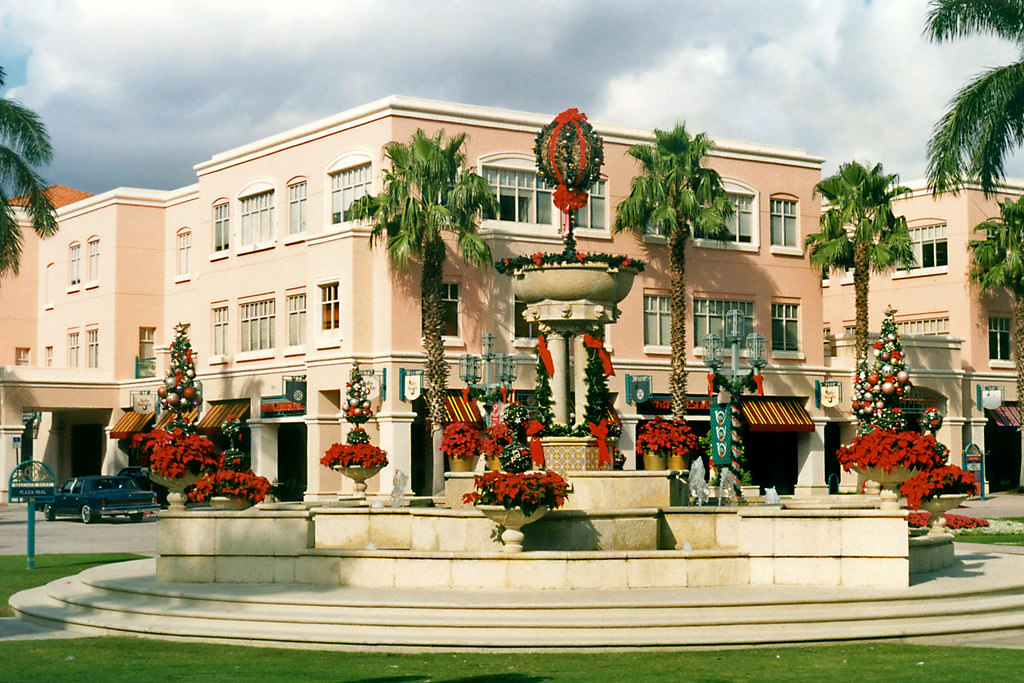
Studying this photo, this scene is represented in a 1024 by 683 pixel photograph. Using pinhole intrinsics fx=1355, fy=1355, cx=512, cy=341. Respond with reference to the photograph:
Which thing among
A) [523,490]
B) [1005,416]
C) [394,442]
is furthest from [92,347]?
[523,490]

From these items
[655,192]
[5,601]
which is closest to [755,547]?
[5,601]

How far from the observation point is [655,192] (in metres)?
49.1

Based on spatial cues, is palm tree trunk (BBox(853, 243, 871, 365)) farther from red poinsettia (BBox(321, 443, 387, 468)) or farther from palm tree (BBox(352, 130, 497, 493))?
red poinsettia (BBox(321, 443, 387, 468))

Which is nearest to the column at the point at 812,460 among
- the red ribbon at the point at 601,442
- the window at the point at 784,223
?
the window at the point at 784,223

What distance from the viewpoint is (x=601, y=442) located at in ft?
72.5

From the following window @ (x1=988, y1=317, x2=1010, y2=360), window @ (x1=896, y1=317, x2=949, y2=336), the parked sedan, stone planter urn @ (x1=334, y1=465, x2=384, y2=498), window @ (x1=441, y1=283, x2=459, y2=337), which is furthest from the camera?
window @ (x1=896, y1=317, x2=949, y2=336)

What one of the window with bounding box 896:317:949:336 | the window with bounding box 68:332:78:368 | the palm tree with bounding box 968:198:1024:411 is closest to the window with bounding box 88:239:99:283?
the window with bounding box 68:332:78:368

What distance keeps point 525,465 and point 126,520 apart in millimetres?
26892

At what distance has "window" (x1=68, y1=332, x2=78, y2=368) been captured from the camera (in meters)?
62.7

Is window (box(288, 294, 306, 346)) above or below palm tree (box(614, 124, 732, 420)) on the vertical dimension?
below

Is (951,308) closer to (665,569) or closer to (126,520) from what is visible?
(126,520)

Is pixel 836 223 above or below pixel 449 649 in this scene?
above

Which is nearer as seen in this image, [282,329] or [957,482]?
[957,482]

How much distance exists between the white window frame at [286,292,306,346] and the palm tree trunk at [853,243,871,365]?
68.5ft
